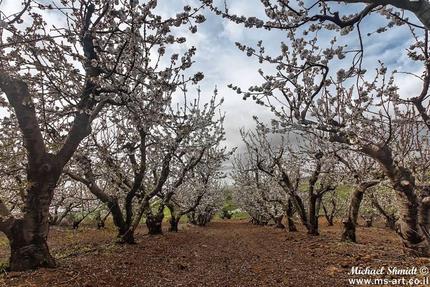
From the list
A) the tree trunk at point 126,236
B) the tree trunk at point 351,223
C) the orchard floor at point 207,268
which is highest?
the tree trunk at point 351,223

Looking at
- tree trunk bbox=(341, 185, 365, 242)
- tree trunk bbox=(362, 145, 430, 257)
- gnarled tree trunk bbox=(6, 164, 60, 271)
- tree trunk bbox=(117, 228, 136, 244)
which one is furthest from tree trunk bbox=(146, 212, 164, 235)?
tree trunk bbox=(362, 145, 430, 257)

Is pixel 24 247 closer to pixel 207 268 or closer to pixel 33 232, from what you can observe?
pixel 33 232

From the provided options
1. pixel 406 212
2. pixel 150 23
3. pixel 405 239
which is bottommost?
pixel 405 239

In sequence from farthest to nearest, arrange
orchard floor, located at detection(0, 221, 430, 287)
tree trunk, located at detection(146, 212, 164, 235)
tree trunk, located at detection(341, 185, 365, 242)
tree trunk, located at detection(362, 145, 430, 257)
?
tree trunk, located at detection(146, 212, 164, 235) → tree trunk, located at detection(341, 185, 365, 242) → tree trunk, located at detection(362, 145, 430, 257) → orchard floor, located at detection(0, 221, 430, 287)

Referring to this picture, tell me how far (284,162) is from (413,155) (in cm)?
870

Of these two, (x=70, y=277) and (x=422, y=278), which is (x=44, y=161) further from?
(x=422, y=278)

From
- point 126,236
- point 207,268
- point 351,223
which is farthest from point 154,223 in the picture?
point 351,223

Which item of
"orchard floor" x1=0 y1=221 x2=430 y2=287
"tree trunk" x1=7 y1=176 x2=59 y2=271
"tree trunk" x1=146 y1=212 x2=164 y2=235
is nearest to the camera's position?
"orchard floor" x1=0 y1=221 x2=430 y2=287

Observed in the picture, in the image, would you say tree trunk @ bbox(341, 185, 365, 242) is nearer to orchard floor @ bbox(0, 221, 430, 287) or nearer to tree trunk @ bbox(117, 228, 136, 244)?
orchard floor @ bbox(0, 221, 430, 287)

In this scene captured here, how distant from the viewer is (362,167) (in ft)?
51.3

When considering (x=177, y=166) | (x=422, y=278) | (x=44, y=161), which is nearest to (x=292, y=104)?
(x=422, y=278)

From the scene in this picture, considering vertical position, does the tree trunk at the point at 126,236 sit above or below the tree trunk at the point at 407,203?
below

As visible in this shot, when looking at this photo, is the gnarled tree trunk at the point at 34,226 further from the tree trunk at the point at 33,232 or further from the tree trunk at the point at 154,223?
the tree trunk at the point at 154,223

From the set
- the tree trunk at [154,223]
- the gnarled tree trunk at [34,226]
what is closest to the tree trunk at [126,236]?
the tree trunk at [154,223]
